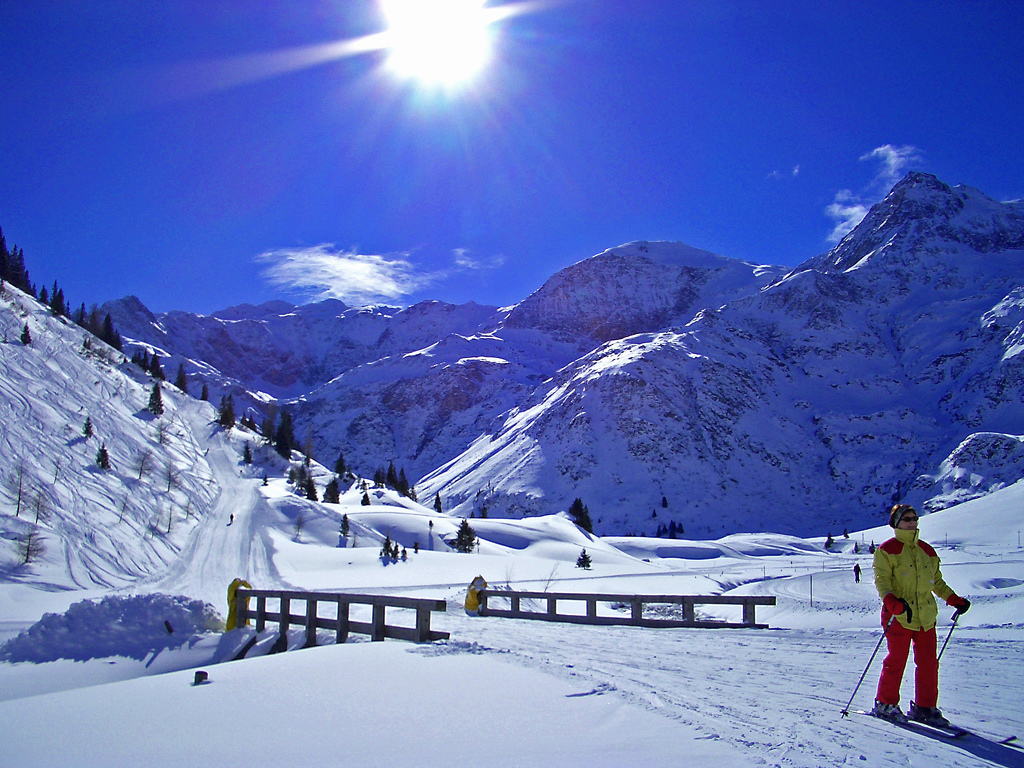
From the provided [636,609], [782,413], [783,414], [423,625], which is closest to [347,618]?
[423,625]

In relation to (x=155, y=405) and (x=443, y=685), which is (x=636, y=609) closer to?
(x=443, y=685)

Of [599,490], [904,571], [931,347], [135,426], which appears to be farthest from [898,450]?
[904,571]

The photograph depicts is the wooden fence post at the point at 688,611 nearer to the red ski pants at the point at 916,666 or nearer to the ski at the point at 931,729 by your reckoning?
the red ski pants at the point at 916,666

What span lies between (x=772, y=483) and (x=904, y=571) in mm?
126279

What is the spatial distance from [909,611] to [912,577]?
32 cm

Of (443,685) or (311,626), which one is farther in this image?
(311,626)

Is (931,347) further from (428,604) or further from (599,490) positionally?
(428,604)

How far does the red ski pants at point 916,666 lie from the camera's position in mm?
5383

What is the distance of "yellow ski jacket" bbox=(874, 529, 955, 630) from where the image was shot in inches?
225

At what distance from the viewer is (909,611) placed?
224 inches

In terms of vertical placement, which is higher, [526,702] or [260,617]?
[526,702]

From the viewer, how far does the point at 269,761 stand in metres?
4.20

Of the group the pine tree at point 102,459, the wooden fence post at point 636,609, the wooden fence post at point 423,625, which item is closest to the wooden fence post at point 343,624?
the wooden fence post at point 423,625

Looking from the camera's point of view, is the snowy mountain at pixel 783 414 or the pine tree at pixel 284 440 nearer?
the pine tree at pixel 284 440
